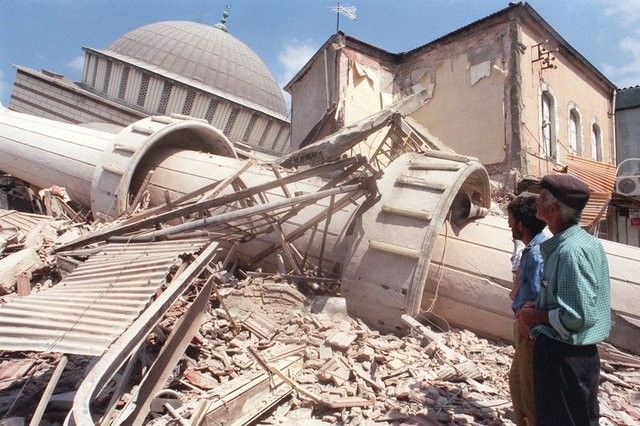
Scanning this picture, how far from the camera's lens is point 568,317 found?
1710 millimetres

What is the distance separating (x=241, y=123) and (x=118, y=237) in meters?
20.3

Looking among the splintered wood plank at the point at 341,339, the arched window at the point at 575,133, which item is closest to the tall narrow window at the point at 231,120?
the arched window at the point at 575,133

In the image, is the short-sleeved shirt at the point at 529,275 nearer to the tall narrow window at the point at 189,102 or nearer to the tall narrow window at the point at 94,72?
the tall narrow window at the point at 189,102

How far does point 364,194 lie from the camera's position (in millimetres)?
4121

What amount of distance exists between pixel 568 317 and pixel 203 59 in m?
A: 24.2

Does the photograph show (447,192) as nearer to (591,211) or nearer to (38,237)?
(38,237)

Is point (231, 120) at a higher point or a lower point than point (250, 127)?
higher

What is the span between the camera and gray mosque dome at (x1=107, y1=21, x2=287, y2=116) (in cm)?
2191

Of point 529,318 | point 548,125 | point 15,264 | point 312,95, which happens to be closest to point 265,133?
point 312,95

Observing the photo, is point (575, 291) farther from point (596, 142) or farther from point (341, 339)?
point (596, 142)

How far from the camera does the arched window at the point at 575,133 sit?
1355 centimetres

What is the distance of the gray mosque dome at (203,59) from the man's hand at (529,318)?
2178 cm

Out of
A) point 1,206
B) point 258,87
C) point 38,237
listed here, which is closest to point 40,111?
point 258,87

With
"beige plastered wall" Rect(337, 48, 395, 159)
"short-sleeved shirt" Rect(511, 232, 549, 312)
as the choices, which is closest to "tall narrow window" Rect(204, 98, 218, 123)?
"beige plastered wall" Rect(337, 48, 395, 159)
